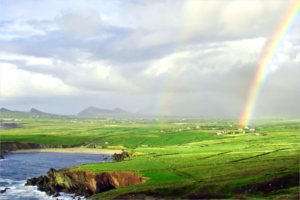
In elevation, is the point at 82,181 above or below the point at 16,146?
below

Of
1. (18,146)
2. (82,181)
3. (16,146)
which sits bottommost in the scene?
(82,181)

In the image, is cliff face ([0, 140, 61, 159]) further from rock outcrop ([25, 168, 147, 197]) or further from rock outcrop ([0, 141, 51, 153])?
rock outcrop ([25, 168, 147, 197])

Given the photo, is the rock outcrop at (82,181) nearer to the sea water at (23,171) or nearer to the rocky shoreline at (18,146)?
the sea water at (23,171)

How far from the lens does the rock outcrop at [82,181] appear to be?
227ft

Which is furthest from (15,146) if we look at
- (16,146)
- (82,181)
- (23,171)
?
(82,181)

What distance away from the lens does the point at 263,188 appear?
49.1 metres

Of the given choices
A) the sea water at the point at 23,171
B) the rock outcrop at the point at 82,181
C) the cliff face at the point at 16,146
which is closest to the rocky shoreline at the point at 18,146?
the cliff face at the point at 16,146

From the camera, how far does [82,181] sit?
73062mm

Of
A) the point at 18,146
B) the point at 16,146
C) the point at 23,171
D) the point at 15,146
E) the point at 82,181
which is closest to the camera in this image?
the point at 82,181

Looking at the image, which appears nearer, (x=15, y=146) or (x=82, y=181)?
(x=82, y=181)

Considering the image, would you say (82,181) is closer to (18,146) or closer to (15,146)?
(15,146)

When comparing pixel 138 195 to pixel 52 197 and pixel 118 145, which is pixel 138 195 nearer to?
pixel 52 197

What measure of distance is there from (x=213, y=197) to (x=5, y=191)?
185 ft

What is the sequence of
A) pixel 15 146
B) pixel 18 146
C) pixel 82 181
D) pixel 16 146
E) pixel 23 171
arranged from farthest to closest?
pixel 18 146
pixel 16 146
pixel 15 146
pixel 23 171
pixel 82 181
